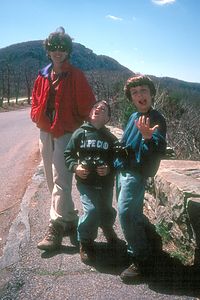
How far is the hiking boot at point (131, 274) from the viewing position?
298 cm

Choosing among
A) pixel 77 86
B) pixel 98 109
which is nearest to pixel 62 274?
pixel 98 109

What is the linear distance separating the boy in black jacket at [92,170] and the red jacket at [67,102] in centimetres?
25

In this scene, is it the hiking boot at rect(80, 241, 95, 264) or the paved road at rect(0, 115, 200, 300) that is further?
the hiking boot at rect(80, 241, 95, 264)

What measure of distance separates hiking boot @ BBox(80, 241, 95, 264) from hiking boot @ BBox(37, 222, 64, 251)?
36cm

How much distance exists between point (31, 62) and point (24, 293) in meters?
173

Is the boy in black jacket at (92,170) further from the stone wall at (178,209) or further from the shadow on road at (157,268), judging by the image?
the stone wall at (178,209)

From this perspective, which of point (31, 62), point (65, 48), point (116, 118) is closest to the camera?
point (65, 48)

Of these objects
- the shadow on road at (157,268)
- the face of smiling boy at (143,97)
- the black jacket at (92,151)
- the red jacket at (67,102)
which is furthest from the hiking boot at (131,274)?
the red jacket at (67,102)

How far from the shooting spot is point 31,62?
16862 centimetres

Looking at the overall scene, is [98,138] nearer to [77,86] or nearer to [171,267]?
[77,86]

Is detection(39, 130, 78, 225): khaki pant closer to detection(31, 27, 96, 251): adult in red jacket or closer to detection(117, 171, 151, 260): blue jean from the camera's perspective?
detection(31, 27, 96, 251): adult in red jacket

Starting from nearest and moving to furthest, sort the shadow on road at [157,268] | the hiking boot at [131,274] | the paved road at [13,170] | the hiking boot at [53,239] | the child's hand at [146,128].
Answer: the child's hand at [146,128] < the shadow on road at [157,268] < the hiking boot at [131,274] < the hiking boot at [53,239] < the paved road at [13,170]

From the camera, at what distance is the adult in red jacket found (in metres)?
3.65

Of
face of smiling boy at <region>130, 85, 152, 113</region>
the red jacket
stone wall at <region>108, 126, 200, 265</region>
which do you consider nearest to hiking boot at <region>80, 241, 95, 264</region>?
stone wall at <region>108, 126, 200, 265</region>
